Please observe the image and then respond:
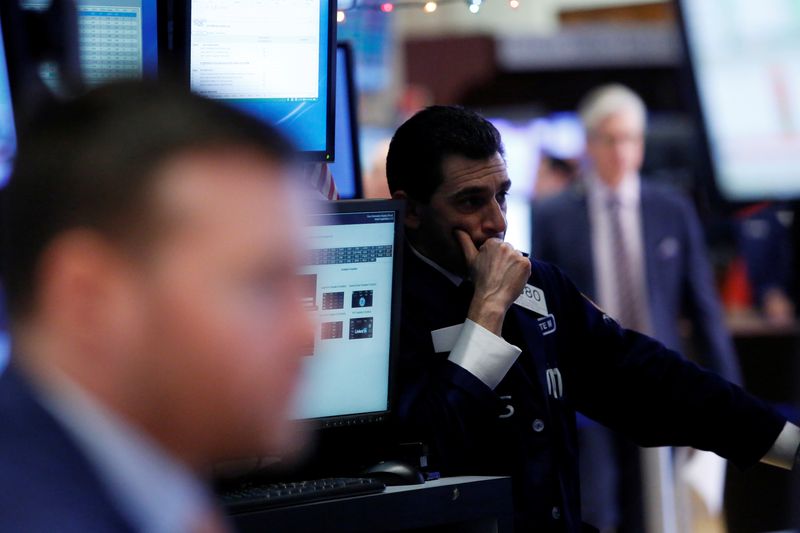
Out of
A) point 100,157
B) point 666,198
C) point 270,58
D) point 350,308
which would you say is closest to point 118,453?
point 100,157

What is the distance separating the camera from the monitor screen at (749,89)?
1.96 meters

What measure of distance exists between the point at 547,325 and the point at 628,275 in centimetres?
236

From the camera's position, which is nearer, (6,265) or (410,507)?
(6,265)

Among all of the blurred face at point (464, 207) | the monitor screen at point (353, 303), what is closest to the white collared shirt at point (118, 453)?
the monitor screen at point (353, 303)

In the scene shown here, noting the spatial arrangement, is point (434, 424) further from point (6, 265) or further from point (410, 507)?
point (6, 265)

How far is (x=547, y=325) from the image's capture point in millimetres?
2371

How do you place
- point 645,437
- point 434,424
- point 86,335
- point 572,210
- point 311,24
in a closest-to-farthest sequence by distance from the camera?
point 86,335 < point 434,424 < point 311,24 < point 645,437 < point 572,210

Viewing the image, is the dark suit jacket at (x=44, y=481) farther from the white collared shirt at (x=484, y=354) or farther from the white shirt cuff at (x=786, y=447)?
the white shirt cuff at (x=786, y=447)

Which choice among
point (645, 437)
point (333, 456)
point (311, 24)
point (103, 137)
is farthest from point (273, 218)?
point (645, 437)

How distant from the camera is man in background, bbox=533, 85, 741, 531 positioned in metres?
4.63

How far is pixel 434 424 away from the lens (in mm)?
2143

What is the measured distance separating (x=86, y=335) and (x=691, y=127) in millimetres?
1421

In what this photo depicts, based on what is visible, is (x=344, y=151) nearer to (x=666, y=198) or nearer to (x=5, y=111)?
(x=5, y=111)

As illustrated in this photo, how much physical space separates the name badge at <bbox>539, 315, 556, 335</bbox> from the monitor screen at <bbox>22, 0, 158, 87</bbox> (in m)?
0.89
